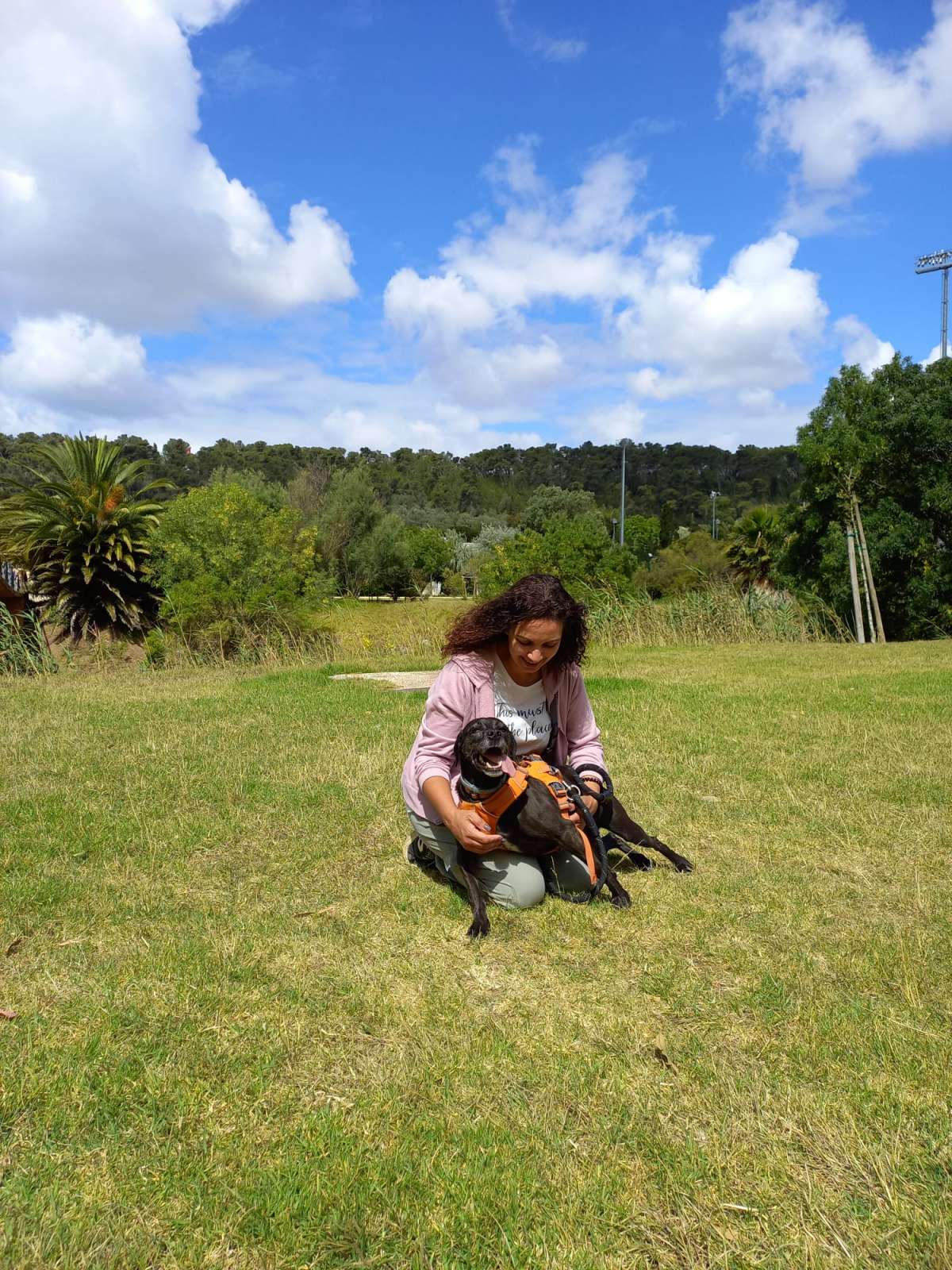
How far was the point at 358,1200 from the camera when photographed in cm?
190

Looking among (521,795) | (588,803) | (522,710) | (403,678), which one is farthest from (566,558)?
(521,795)

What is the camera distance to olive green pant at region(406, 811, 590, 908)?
352cm

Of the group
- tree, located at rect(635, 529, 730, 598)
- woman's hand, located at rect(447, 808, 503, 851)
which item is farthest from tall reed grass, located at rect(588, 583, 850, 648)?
tree, located at rect(635, 529, 730, 598)

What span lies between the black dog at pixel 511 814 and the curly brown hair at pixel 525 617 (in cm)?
41

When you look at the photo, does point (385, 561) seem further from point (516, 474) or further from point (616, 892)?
point (516, 474)

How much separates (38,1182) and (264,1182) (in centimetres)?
53

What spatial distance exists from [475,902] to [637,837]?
3.09ft

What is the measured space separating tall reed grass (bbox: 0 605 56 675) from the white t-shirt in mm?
8950

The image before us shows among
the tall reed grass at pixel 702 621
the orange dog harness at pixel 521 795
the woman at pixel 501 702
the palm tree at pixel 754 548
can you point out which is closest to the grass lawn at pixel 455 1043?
the woman at pixel 501 702

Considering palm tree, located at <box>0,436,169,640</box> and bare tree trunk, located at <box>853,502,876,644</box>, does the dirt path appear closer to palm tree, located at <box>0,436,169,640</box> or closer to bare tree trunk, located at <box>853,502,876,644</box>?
palm tree, located at <box>0,436,169,640</box>

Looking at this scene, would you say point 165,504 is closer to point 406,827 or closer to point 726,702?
Answer: point 726,702

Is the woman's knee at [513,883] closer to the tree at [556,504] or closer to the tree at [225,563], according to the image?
the tree at [225,563]

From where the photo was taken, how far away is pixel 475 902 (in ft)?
11.0

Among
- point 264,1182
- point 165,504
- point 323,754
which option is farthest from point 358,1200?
point 165,504
